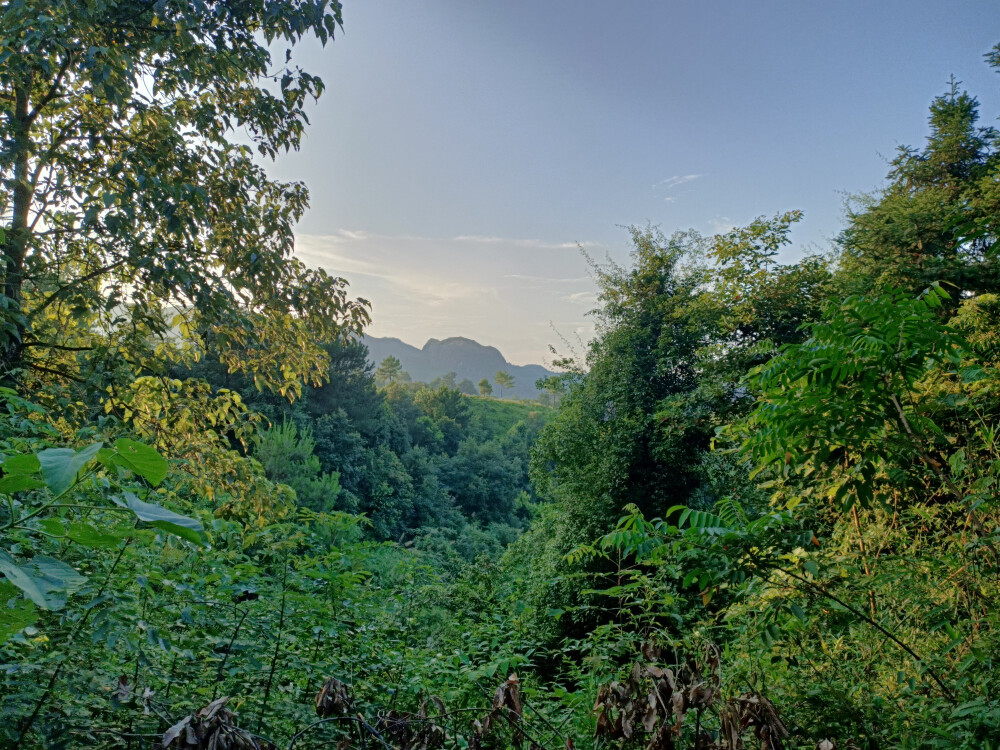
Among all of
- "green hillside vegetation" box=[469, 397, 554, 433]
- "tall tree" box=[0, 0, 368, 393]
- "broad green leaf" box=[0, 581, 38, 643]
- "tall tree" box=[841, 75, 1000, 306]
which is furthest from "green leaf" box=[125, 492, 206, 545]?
"green hillside vegetation" box=[469, 397, 554, 433]

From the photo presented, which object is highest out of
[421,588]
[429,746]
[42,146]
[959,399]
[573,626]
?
[42,146]

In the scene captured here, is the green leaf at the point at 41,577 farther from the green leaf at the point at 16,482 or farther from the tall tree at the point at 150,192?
the tall tree at the point at 150,192

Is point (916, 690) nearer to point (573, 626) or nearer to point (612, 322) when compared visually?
point (573, 626)

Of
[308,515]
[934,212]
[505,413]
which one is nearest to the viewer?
[308,515]

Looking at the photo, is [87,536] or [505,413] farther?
[505,413]

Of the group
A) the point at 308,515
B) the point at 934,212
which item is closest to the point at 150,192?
the point at 308,515

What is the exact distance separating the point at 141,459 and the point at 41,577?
17 cm

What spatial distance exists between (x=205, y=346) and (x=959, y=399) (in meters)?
4.92

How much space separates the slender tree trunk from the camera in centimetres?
355

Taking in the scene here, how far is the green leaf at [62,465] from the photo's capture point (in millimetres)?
561

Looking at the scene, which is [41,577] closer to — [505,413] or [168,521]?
[168,521]

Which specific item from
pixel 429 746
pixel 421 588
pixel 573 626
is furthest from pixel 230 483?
pixel 573 626

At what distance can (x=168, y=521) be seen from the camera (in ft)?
2.00

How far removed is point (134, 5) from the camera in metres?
3.83
